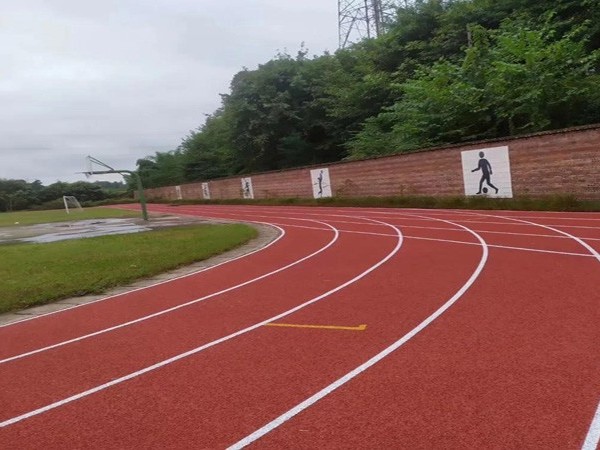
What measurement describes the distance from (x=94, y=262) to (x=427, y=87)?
15248mm

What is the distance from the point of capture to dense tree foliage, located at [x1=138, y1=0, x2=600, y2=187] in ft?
58.8

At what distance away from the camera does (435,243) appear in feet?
36.9

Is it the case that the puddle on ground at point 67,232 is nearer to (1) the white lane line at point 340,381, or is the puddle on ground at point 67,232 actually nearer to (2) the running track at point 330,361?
(2) the running track at point 330,361

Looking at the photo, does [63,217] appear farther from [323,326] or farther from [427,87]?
[323,326]

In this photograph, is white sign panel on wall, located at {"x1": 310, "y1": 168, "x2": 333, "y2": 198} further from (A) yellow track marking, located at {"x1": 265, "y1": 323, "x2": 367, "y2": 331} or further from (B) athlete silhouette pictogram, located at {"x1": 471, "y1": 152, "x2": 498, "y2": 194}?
(A) yellow track marking, located at {"x1": 265, "y1": 323, "x2": 367, "y2": 331}

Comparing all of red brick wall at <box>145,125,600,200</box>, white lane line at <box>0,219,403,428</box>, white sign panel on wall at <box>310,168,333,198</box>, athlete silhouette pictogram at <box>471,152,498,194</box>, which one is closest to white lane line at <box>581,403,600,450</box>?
white lane line at <box>0,219,403,428</box>

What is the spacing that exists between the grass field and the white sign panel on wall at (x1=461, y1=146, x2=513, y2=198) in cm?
823

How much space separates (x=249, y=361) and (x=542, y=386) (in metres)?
2.43

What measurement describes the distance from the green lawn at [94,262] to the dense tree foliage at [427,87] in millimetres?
10245

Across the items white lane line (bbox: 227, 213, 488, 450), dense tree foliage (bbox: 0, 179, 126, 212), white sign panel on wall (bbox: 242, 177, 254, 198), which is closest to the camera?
white lane line (bbox: 227, 213, 488, 450)

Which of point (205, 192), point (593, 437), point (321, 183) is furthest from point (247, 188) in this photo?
point (593, 437)

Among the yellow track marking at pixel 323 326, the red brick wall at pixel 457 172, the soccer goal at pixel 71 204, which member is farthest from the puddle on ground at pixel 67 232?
the soccer goal at pixel 71 204

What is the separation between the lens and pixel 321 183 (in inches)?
1112

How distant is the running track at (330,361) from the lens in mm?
3352
